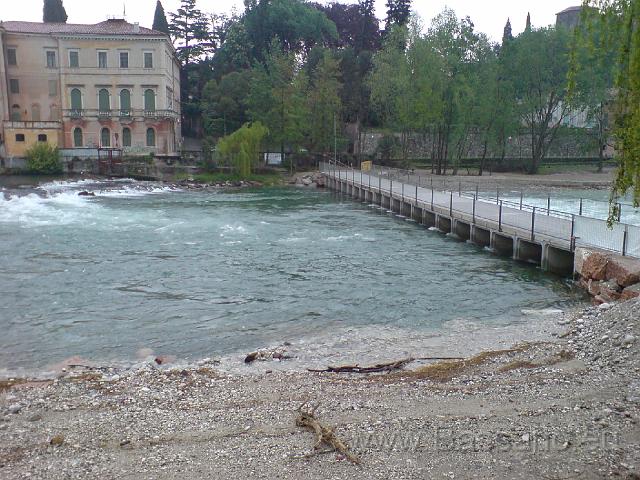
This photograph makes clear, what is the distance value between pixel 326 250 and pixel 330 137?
41908 mm

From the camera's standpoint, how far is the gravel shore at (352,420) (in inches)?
337

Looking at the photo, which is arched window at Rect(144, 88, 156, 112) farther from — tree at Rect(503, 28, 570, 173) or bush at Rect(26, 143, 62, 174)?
tree at Rect(503, 28, 570, 173)

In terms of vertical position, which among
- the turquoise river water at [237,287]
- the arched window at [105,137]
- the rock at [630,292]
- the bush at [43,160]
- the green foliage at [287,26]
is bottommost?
the turquoise river water at [237,287]

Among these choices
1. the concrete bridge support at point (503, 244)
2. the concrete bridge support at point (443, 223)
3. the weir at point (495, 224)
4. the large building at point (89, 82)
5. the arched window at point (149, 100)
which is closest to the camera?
the weir at point (495, 224)

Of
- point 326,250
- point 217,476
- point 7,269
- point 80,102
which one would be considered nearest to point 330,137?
point 80,102

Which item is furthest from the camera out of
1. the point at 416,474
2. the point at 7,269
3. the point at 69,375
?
the point at 7,269

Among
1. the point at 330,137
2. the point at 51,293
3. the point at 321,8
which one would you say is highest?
the point at 321,8

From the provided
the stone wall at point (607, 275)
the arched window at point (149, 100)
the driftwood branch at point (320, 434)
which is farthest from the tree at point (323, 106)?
the driftwood branch at point (320, 434)

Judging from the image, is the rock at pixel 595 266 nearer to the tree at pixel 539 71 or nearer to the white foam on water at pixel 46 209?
the white foam on water at pixel 46 209

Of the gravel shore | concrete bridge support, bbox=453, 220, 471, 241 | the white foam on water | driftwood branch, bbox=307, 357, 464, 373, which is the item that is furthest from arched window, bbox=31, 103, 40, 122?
driftwood branch, bbox=307, 357, 464, 373

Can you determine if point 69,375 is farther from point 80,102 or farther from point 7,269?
point 80,102

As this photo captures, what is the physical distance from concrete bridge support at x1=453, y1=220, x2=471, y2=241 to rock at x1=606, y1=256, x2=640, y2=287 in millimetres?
11304

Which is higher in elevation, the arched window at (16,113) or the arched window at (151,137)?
the arched window at (16,113)

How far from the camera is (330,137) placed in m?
68.3
